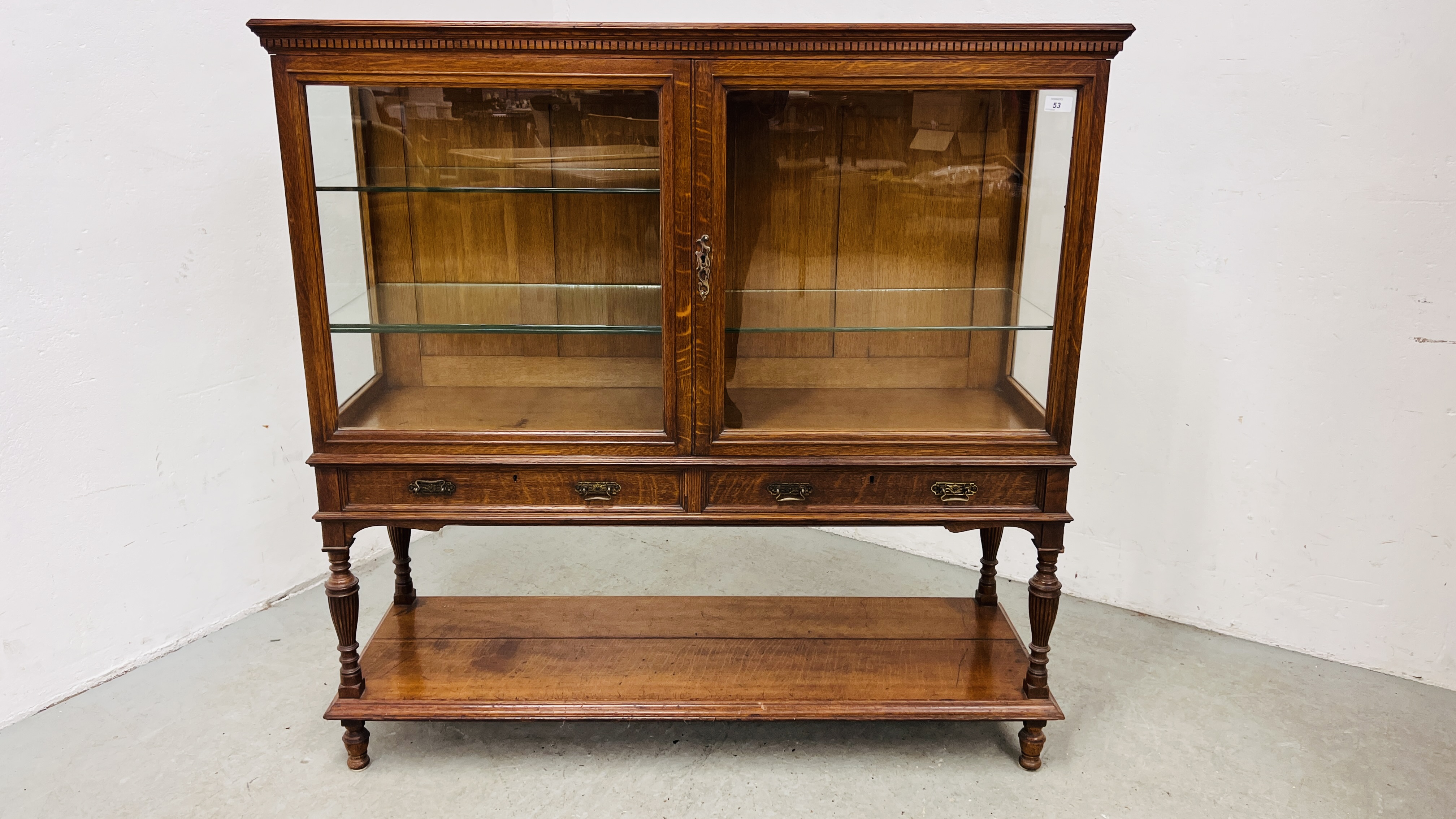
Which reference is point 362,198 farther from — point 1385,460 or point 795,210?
point 1385,460

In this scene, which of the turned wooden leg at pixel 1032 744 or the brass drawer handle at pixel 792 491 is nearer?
the brass drawer handle at pixel 792 491

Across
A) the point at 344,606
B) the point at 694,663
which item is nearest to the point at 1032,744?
the point at 694,663

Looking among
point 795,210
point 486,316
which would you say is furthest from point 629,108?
point 486,316

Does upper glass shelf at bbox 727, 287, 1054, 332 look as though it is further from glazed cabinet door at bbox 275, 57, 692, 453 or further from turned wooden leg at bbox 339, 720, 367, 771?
turned wooden leg at bbox 339, 720, 367, 771

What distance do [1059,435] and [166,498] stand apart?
8.00ft

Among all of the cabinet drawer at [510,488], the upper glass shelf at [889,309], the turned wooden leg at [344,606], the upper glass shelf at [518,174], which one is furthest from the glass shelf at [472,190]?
the turned wooden leg at [344,606]

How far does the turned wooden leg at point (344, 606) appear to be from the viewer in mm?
2219

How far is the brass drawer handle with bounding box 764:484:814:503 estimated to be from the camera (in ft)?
7.20

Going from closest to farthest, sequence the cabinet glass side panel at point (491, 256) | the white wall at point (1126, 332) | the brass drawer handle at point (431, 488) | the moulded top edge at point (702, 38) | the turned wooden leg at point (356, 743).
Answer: the moulded top edge at point (702, 38), the cabinet glass side panel at point (491, 256), the brass drawer handle at point (431, 488), the turned wooden leg at point (356, 743), the white wall at point (1126, 332)

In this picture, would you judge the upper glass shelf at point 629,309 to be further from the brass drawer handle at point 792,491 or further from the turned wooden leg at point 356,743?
the turned wooden leg at point 356,743

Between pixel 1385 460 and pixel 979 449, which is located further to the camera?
pixel 1385 460

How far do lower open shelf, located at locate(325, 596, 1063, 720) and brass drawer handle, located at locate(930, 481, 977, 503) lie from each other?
19.3 inches

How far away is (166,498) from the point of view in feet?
9.15

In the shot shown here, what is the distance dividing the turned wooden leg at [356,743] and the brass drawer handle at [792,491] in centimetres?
79
